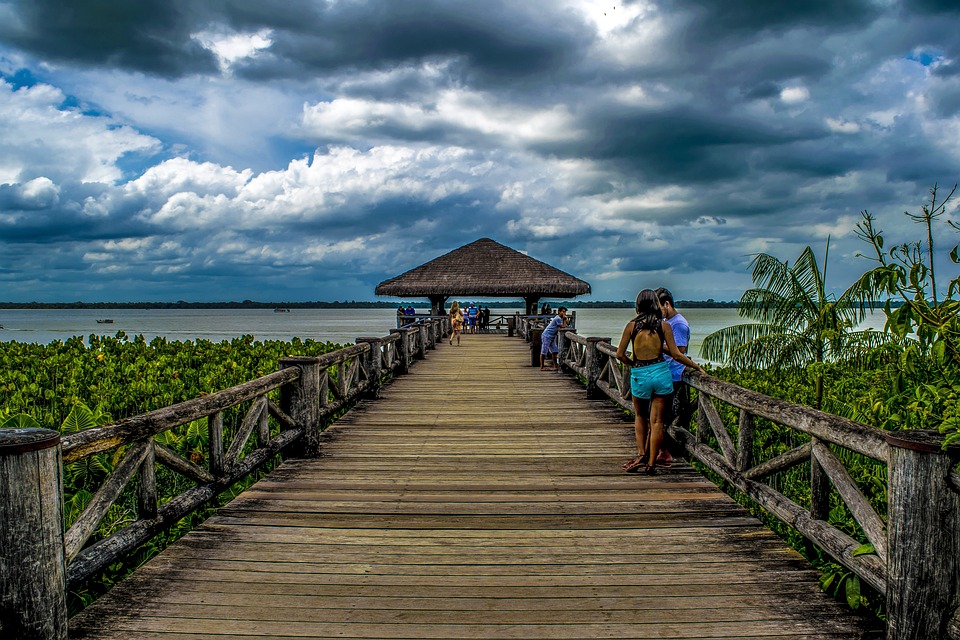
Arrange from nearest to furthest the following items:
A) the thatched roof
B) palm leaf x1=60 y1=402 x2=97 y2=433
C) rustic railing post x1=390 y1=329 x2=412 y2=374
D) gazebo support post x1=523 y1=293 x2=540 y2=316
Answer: palm leaf x1=60 y1=402 x2=97 y2=433 < rustic railing post x1=390 y1=329 x2=412 y2=374 < the thatched roof < gazebo support post x1=523 y1=293 x2=540 y2=316

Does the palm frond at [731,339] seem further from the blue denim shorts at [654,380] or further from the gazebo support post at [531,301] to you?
the gazebo support post at [531,301]

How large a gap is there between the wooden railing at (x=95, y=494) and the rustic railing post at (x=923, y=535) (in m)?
3.66

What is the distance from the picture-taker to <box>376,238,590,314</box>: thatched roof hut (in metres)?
28.7

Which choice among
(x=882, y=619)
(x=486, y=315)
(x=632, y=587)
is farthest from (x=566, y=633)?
(x=486, y=315)

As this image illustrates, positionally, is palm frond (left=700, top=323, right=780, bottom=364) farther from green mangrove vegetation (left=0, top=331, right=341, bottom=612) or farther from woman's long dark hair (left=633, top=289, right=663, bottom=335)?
green mangrove vegetation (left=0, top=331, right=341, bottom=612)

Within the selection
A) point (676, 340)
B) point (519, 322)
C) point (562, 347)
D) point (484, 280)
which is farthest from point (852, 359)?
point (484, 280)

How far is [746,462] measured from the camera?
4961mm

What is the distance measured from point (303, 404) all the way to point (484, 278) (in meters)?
23.2

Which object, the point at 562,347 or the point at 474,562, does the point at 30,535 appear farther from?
the point at 562,347

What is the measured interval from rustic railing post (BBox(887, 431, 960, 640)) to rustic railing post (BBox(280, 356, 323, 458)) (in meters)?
4.96

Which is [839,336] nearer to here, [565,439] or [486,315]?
A: [565,439]

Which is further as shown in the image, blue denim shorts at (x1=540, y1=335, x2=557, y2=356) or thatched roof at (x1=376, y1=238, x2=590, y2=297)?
thatched roof at (x1=376, y1=238, x2=590, y2=297)

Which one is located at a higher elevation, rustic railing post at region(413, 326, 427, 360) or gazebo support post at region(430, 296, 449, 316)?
gazebo support post at region(430, 296, 449, 316)

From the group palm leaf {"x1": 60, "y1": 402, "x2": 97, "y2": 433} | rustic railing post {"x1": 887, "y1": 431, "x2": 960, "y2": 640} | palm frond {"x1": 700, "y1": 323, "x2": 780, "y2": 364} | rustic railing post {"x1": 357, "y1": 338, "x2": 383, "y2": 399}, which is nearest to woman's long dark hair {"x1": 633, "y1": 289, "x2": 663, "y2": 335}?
rustic railing post {"x1": 887, "y1": 431, "x2": 960, "y2": 640}
